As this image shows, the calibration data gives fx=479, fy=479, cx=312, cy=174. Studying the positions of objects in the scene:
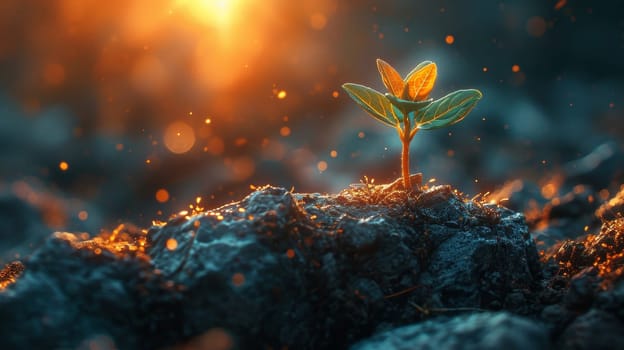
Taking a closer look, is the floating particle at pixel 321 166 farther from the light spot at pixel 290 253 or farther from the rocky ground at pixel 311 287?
the light spot at pixel 290 253

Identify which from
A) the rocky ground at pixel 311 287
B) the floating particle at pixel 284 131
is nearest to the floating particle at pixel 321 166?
the floating particle at pixel 284 131

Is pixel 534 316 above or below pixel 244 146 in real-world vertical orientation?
below

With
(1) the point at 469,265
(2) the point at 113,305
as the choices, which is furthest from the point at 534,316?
(2) the point at 113,305

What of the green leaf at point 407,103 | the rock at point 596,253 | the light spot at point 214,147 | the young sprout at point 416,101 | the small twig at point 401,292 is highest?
the light spot at point 214,147

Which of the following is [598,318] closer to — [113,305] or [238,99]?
[113,305]

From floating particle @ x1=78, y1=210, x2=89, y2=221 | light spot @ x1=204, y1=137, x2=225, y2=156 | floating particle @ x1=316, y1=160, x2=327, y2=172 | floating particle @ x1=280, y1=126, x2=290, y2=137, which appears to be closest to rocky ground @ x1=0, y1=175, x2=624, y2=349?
floating particle @ x1=78, y1=210, x2=89, y2=221

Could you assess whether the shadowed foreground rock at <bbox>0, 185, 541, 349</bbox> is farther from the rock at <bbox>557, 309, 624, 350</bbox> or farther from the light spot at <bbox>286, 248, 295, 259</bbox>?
the rock at <bbox>557, 309, 624, 350</bbox>
